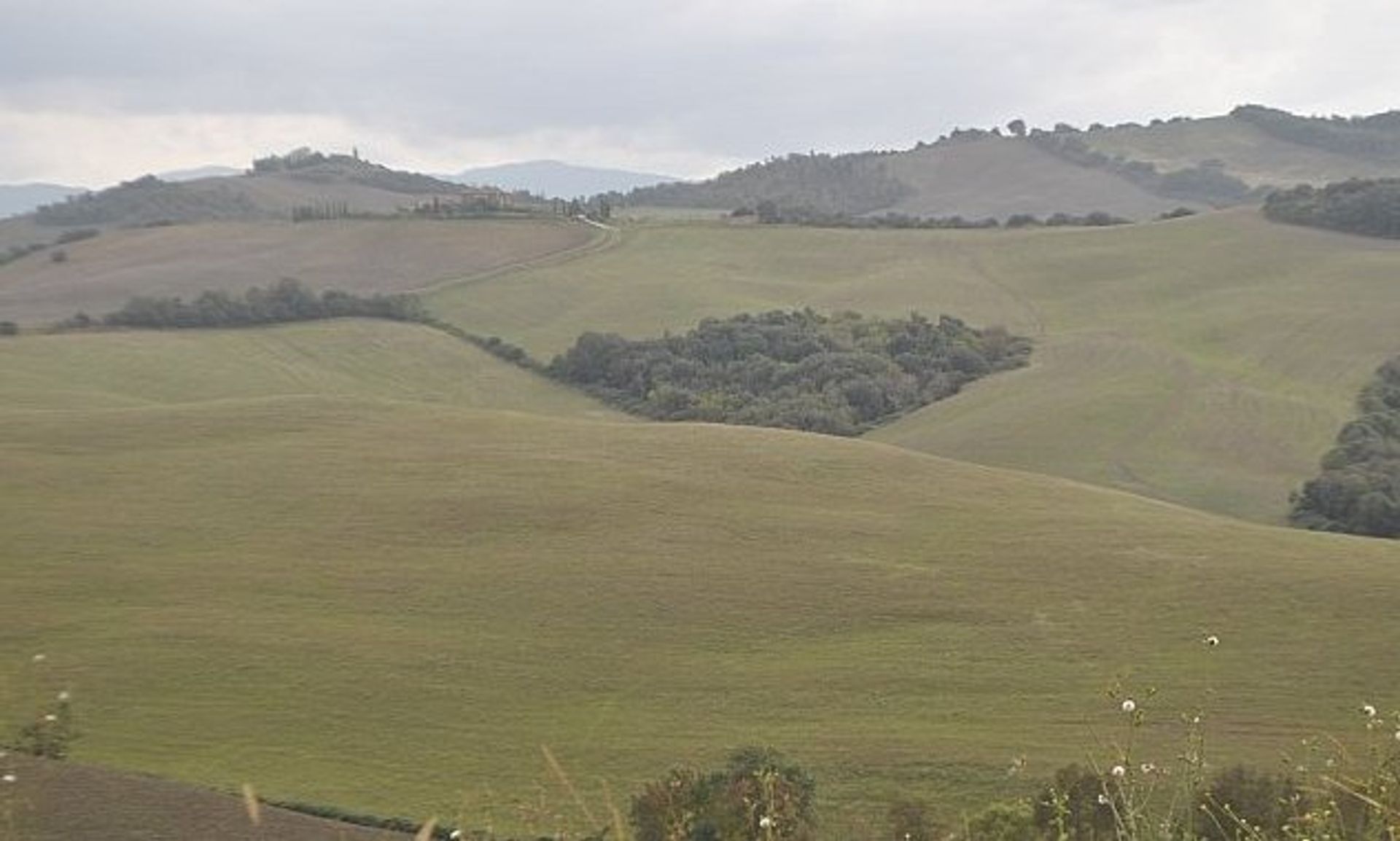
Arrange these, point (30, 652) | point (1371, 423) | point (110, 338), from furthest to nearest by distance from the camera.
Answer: point (110, 338)
point (1371, 423)
point (30, 652)

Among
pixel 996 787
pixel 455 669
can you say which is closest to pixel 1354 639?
A: pixel 996 787

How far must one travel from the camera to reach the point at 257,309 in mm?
120812

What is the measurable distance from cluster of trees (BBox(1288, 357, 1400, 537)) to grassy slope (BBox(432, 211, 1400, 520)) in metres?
2.25

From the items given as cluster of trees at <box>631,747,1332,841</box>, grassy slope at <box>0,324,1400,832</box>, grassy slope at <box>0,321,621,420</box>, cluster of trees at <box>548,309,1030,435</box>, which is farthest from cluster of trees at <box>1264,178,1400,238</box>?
cluster of trees at <box>631,747,1332,841</box>

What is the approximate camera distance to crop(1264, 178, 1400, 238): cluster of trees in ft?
454

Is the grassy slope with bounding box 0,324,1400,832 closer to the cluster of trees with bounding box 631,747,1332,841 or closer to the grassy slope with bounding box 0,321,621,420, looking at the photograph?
the cluster of trees with bounding box 631,747,1332,841

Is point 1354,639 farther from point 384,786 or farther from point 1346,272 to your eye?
point 1346,272

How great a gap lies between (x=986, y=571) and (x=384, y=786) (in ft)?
78.2

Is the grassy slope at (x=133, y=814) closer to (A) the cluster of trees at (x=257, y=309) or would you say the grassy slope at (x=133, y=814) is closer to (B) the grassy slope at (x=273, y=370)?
(B) the grassy slope at (x=273, y=370)

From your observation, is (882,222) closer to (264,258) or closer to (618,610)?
(264,258)

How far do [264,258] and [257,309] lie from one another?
22.4 metres

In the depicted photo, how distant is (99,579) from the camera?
49.0 m

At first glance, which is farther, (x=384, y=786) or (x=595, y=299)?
(x=595, y=299)

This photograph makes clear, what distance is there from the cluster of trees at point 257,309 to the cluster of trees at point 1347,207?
82.7 meters
